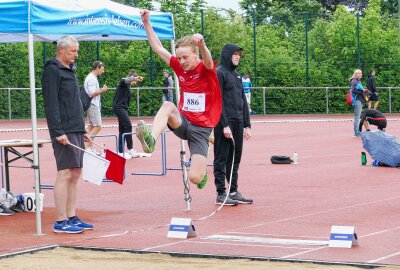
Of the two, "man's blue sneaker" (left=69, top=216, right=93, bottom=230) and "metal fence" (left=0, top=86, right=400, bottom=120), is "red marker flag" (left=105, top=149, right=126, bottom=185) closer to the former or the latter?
"man's blue sneaker" (left=69, top=216, right=93, bottom=230)

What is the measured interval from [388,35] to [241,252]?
38197mm

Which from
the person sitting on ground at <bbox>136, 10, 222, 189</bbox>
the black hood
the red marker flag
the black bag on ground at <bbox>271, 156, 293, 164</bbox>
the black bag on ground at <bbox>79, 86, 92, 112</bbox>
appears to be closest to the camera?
the person sitting on ground at <bbox>136, 10, 222, 189</bbox>

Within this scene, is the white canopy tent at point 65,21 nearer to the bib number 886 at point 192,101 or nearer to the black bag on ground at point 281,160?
the bib number 886 at point 192,101

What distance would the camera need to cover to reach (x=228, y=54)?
13.8m

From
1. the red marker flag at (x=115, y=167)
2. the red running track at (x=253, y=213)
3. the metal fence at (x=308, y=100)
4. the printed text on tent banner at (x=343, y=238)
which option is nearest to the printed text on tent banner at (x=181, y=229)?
the red running track at (x=253, y=213)

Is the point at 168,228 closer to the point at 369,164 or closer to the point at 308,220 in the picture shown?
the point at 308,220

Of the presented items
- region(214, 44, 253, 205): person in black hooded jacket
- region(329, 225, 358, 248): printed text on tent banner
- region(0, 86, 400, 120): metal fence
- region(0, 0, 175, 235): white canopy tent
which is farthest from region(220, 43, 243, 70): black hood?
region(0, 86, 400, 120): metal fence

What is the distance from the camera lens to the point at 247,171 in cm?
1898

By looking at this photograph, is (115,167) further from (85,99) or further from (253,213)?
(85,99)

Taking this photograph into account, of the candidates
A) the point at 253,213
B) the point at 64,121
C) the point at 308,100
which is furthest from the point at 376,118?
the point at 308,100

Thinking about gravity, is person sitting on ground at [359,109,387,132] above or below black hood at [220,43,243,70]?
below

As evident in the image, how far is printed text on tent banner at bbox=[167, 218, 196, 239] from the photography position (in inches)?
436

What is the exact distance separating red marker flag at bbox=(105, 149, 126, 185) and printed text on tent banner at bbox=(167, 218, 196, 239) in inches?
49.7

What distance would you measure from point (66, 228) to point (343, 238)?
323 cm
